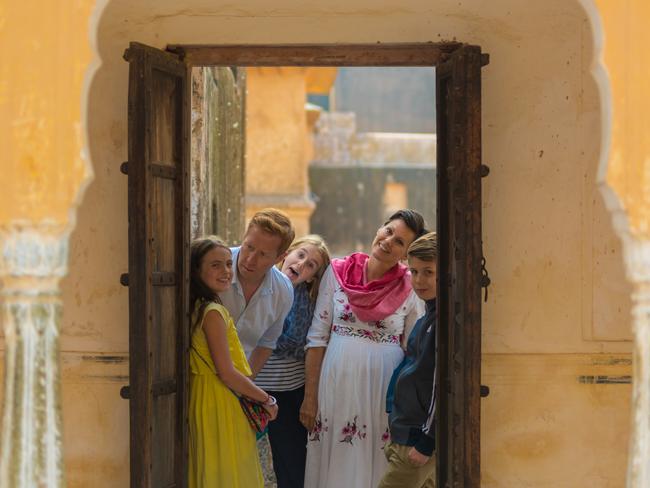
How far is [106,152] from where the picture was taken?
19.3ft

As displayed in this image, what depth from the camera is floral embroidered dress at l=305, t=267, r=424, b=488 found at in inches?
267

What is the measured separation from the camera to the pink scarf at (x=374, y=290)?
6.84 meters

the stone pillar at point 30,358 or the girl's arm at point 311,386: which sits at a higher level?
the stone pillar at point 30,358

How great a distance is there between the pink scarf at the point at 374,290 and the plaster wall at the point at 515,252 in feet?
3.54

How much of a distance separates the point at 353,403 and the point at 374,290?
65cm

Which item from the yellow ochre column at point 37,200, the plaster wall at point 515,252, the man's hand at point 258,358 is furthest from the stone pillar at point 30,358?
the man's hand at point 258,358

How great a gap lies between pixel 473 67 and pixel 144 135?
59.4 inches

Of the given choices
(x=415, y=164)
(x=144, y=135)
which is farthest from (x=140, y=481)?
(x=415, y=164)

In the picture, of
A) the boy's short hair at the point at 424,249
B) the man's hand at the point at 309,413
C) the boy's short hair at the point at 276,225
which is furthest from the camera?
the man's hand at the point at 309,413

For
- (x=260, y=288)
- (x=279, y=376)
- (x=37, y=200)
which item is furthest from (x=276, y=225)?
(x=37, y=200)

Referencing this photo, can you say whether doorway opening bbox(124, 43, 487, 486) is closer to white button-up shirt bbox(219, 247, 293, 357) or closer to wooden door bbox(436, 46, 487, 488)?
wooden door bbox(436, 46, 487, 488)

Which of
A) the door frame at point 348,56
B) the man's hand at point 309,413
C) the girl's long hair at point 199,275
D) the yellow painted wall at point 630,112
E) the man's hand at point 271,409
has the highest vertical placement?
the door frame at point 348,56

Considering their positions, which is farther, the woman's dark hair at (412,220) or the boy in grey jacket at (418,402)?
the woman's dark hair at (412,220)

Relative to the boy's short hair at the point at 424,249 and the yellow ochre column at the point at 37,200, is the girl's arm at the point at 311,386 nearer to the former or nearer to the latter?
the boy's short hair at the point at 424,249
